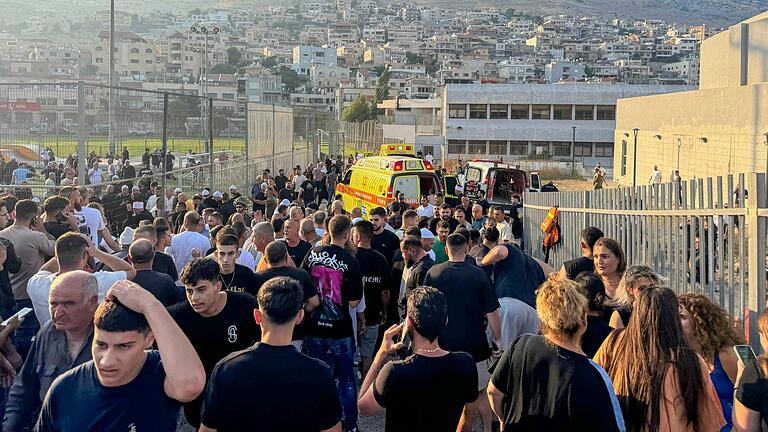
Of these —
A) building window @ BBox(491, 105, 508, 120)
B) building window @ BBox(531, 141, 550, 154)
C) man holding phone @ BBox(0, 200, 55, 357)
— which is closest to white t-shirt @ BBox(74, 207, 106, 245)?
man holding phone @ BBox(0, 200, 55, 357)

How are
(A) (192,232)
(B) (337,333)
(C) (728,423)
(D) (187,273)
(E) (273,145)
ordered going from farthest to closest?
(E) (273,145) < (A) (192,232) < (B) (337,333) < (D) (187,273) < (C) (728,423)

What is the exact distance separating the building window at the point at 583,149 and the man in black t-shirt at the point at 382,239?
64.0 meters

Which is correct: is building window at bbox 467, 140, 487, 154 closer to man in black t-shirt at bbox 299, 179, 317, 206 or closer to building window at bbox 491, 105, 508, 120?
building window at bbox 491, 105, 508, 120

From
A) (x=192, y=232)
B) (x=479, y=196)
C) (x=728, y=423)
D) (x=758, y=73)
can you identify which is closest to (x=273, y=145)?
(x=479, y=196)

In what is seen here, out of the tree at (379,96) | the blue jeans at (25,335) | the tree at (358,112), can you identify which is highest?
the tree at (379,96)

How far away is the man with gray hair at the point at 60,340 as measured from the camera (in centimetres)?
425

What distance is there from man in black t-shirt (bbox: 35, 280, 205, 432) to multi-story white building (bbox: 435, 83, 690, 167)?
224ft

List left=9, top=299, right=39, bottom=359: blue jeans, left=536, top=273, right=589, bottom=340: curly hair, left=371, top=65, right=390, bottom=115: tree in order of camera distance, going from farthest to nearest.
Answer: left=371, top=65, right=390, bottom=115: tree → left=9, top=299, right=39, bottom=359: blue jeans → left=536, top=273, right=589, bottom=340: curly hair

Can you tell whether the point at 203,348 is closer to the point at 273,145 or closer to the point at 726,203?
the point at 726,203

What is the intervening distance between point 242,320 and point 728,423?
10.1 feet

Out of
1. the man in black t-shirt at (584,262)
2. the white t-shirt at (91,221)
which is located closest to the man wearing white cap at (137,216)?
the white t-shirt at (91,221)

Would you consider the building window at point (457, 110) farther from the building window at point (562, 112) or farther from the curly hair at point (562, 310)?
the curly hair at point (562, 310)

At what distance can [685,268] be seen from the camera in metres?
7.88

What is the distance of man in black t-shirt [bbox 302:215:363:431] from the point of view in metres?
7.38
